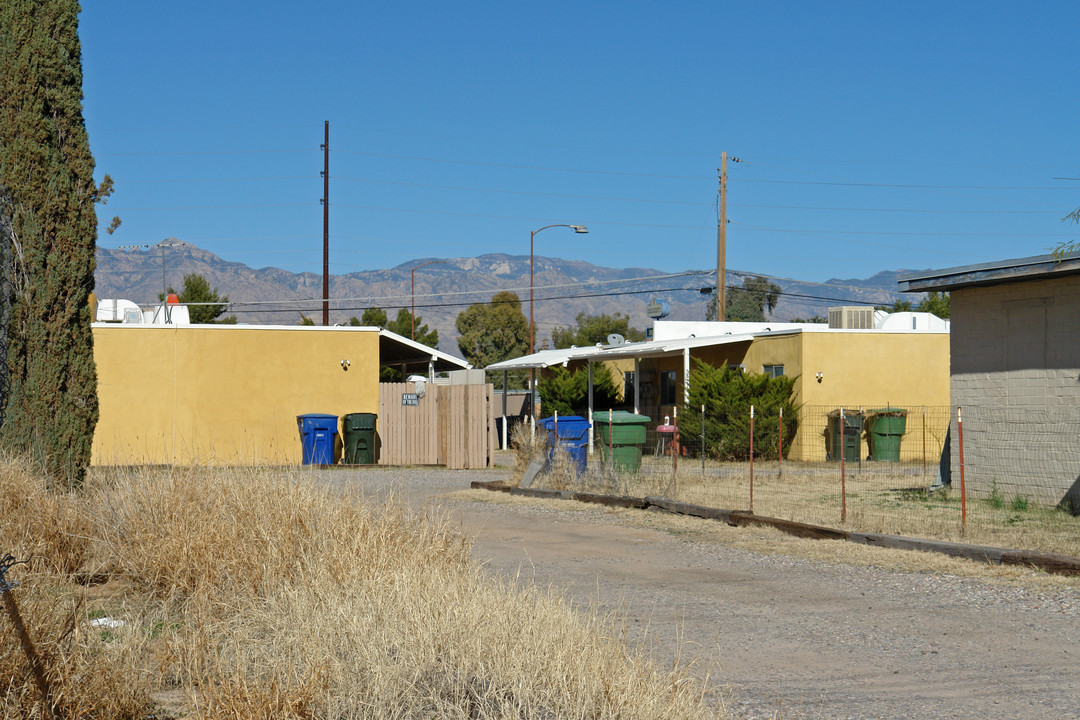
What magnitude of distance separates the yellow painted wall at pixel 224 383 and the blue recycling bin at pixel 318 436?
0.66 meters

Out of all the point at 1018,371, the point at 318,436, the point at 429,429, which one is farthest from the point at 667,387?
the point at 1018,371

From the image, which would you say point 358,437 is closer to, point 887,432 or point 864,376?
point 887,432

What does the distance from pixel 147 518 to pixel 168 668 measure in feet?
9.27

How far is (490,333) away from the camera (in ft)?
289

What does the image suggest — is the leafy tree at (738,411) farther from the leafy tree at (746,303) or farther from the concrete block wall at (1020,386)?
the leafy tree at (746,303)

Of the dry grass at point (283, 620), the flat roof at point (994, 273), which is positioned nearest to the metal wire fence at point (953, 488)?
the flat roof at point (994, 273)

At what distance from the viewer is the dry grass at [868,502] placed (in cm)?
1215

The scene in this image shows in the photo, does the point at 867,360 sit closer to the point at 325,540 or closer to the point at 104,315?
the point at 104,315

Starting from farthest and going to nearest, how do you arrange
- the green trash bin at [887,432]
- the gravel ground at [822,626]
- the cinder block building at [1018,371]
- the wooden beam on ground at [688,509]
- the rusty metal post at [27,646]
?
the green trash bin at [887,432] < the cinder block building at [1018,371] < the wooden beam on ground at [688,509] < the gravel ground at [822,626] < the rusty metal post at [27,646]

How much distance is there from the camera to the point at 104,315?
26.0 metres

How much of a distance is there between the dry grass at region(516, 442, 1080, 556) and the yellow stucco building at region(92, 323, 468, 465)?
8018mm

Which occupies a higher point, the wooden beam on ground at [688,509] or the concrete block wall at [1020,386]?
the concrete block wall at [1020,386]

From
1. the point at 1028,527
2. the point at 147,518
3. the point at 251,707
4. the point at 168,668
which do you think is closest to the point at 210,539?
the point at 147,518

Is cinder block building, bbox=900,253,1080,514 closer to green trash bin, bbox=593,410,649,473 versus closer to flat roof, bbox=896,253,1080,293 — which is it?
flat roof, bbox=896,253,1080,293
